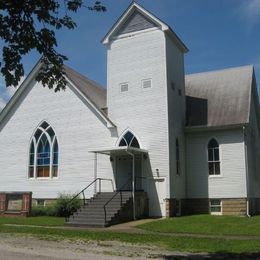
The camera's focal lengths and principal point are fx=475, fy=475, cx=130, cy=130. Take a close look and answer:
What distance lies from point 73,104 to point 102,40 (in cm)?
442

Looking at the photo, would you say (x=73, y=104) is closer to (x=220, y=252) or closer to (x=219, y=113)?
(x=219, y=113)

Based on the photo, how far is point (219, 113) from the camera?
1137 inches

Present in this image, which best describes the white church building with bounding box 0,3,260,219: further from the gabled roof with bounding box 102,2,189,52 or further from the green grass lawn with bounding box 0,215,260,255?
the green grass lawn with bounding box 0,215,260,255

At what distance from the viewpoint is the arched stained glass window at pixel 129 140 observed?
91.5 feet

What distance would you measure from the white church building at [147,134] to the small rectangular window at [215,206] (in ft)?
0.19

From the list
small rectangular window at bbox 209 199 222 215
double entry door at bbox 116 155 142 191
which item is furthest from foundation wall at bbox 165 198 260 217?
double entry door at bbox 116 155 142 191

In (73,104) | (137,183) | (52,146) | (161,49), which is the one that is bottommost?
(137,183)

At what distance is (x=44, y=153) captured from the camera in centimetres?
3100

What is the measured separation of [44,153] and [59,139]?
1.53 meters

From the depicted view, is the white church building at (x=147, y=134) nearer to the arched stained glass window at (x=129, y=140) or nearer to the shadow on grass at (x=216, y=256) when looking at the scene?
the arched stained glass window at (x=129, y=140)

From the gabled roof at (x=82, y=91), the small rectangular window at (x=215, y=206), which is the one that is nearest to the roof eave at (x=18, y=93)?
the gabled roof at (x=82, y=91)

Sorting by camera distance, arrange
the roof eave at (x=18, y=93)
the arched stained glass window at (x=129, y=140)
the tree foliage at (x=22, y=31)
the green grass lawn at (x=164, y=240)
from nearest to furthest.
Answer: the tree foliage at (x=22, y=31) → the green grass lawn at (x=164, y=240) → the arched stained glass window at (x=129, y=140) → the roof eave at (x=18, y=93)

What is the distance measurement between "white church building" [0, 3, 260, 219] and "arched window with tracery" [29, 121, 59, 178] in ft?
0.21

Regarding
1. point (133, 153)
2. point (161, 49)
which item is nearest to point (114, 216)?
point (133, 153)
